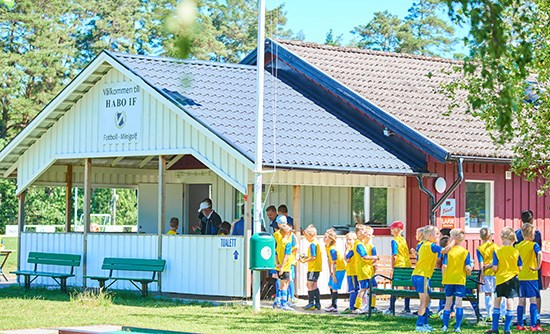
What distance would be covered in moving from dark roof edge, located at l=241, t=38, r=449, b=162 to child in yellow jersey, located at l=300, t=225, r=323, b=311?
3.79 meters

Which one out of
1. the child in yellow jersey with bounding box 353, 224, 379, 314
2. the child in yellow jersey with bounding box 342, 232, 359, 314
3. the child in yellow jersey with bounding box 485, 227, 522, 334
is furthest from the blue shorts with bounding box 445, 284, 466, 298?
the child in yellow jersey with bounding box 342, 232, 359, 314


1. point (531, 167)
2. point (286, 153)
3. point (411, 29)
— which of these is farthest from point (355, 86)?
point (411, 29)

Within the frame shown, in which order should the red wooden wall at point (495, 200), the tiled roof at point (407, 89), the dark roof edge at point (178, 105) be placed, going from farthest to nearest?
the tiled roof at point (407, 89) → the red wooden wall at point (495, 200) → the dark roof edge at point (178, 105)

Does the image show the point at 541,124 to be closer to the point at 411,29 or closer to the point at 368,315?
the point at 368,315

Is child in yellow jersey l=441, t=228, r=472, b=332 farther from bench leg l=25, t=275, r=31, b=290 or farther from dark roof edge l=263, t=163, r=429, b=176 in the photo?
bench leg l=25, t=275, r=31, b=290

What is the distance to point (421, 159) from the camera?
74.2 ft

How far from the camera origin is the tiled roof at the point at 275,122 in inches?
806

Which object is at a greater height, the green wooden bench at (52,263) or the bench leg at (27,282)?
the green wooden bench at (52,263)

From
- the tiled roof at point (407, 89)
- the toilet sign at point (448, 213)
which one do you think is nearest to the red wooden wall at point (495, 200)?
the toilet sign at point (448, 213)

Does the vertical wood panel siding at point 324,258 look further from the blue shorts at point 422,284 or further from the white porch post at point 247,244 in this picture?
the blue shorts at point 422,284

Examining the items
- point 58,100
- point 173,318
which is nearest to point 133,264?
point 58,100

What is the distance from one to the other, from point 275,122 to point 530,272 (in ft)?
25.2

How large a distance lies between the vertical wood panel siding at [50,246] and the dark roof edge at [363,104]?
6247 millimetres

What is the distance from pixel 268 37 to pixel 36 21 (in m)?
5.38
